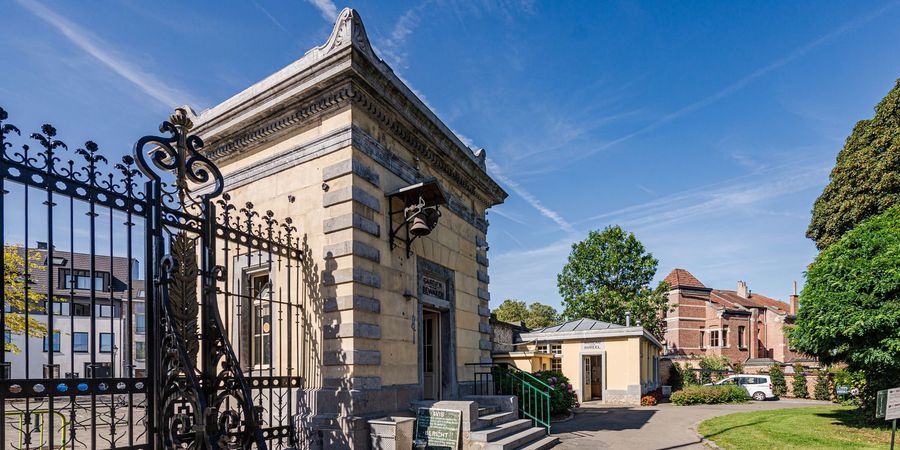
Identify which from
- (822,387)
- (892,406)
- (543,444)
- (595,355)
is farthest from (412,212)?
(822,387)

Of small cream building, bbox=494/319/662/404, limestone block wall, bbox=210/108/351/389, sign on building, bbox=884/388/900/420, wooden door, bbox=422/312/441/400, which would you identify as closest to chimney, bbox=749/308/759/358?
small cream building, bbox=494/319/662/404

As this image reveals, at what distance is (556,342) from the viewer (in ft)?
77.5

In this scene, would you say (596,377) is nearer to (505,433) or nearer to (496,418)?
(496,418)

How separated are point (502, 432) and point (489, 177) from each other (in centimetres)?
636

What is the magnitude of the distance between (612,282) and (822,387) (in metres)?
12.1

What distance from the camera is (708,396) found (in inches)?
871

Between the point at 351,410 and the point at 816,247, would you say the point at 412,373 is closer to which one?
the point at 351,410

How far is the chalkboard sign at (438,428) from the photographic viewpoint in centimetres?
812

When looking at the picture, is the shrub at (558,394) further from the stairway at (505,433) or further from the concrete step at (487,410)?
the concrete step at (487,410)

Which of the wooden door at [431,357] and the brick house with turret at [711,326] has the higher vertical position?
the wooden door at [431,357]

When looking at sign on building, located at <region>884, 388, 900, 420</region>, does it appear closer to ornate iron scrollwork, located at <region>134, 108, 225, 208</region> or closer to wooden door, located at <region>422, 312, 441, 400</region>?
wooden door, located at <region>422, 312, 441, 400</region>

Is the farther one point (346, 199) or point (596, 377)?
point (596, 377)

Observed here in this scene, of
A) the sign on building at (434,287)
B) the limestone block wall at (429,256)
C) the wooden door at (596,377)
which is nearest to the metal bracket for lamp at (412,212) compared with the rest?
the limestone block wall at (429,256)

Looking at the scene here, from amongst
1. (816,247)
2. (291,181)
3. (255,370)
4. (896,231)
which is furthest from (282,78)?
(816,247)
